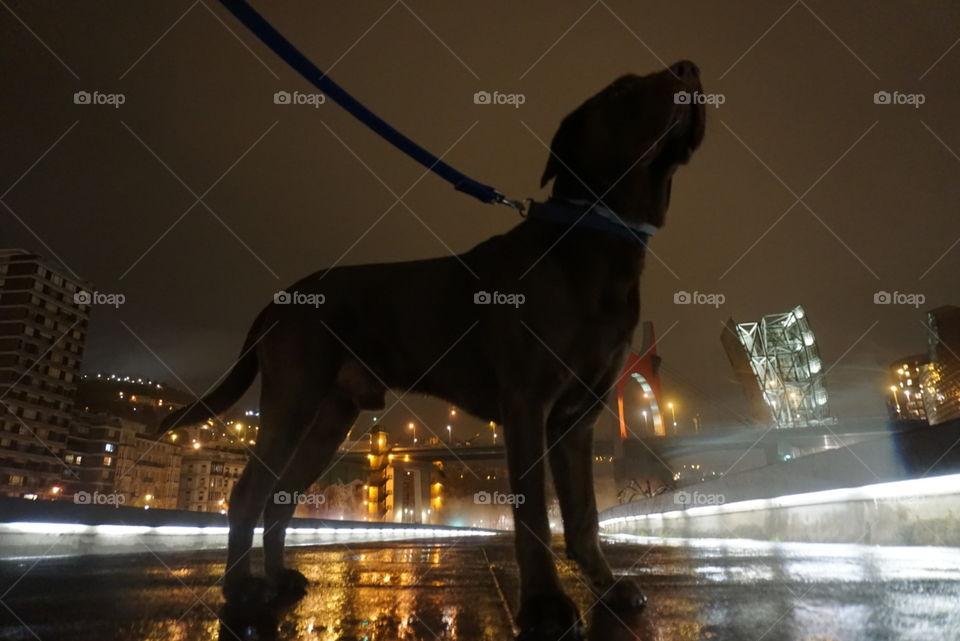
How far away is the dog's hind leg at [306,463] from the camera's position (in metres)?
3.59

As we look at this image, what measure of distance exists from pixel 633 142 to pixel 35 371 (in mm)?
116439

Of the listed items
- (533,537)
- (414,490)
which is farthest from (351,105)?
(414,490)

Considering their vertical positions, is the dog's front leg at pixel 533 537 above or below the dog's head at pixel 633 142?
below

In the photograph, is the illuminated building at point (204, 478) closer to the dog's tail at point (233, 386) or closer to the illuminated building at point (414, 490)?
the illuminated building at point (414, 490)

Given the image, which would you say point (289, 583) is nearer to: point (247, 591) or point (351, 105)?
point (247, 591)

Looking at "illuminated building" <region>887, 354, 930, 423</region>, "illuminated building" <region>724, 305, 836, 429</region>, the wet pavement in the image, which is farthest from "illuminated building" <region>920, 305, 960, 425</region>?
the wet pavement

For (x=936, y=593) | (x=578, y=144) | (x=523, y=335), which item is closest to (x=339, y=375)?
(x=523, y=335)

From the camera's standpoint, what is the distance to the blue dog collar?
117 inches

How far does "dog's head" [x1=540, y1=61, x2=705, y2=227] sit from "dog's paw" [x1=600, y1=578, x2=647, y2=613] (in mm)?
1686

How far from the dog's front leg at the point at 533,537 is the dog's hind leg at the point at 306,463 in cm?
144

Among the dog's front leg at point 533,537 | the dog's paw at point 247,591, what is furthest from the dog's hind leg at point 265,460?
the dog's front leg at point 533,537

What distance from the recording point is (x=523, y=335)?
9.11 ft

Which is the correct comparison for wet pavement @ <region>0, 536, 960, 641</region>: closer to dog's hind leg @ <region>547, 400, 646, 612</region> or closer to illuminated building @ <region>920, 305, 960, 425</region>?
dog's hind leg @ <region>547, 400, 646, 612</region>

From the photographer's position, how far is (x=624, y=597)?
2.62 meters
